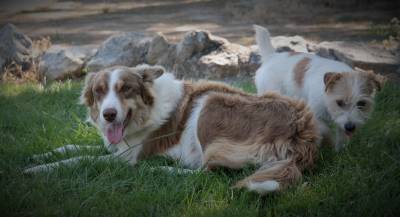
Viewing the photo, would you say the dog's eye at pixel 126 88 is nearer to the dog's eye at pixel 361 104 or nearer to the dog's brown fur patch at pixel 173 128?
the dog's brown fur patch at pixel 173 128

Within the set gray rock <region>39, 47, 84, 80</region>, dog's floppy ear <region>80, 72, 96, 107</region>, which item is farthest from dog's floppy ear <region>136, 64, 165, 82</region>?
gray rock <region>39, 47, 84, 80</region>

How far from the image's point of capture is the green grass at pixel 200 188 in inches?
144

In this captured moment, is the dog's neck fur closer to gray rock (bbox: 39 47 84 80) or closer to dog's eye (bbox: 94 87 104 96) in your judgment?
dog's eye (bbox: 94 87 104 96)

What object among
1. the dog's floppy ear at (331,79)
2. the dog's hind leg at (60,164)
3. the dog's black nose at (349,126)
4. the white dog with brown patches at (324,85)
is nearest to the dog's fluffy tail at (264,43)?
the white dog with brown patches at (324,85)

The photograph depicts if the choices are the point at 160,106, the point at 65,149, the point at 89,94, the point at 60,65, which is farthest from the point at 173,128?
the point at 60,65

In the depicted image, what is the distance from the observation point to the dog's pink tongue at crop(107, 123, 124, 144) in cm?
462

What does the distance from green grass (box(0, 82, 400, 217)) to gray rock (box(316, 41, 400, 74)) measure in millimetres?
2720

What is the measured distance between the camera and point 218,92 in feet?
16.1

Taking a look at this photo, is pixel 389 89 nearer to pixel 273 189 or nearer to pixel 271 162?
pixel 271 162

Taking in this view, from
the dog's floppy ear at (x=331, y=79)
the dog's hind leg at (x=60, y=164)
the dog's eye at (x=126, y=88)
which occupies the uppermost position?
the dog's eye at (x=126, y=88)

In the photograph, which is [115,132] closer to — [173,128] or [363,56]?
[173,128]

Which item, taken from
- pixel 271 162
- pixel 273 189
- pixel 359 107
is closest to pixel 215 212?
pixel 273 189

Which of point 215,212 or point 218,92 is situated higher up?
point 218,92

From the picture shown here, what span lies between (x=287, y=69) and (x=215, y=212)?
294 cm
